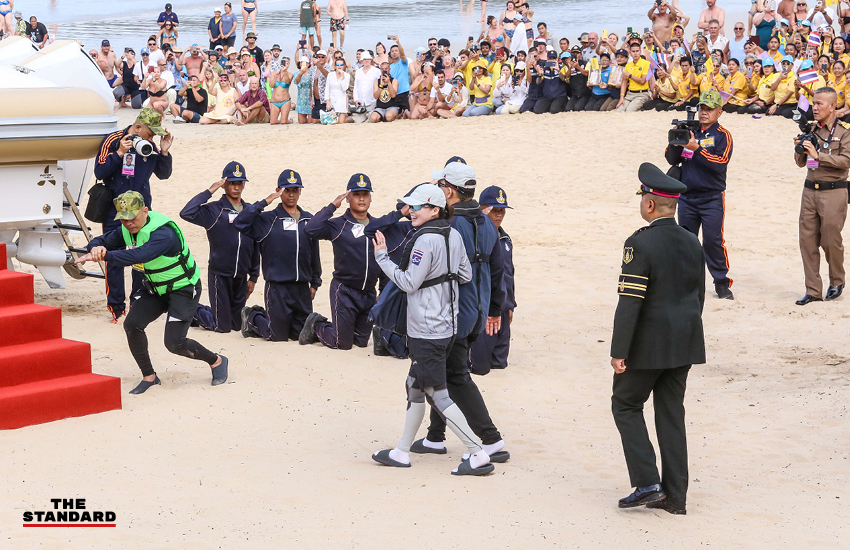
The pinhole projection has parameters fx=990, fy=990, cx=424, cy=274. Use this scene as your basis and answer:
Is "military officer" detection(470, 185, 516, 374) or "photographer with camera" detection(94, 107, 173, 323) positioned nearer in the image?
"military officer" detection(470, 185, 516, 374)

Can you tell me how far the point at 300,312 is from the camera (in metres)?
8.38

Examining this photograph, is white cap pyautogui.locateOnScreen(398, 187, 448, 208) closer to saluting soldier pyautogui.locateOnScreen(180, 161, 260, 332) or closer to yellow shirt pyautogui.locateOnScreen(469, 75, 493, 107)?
saluting soldier pyautogui.locateOnScreen(180, 161, 260, 332)

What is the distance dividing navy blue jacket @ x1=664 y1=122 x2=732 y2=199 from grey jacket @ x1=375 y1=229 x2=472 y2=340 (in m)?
4.60

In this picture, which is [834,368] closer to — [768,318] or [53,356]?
[768,318]

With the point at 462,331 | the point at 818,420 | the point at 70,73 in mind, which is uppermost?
the point at 70,73

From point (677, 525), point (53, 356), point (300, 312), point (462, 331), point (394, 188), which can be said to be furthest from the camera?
point (394, 188)

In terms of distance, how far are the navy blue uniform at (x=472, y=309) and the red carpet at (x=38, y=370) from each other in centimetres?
222

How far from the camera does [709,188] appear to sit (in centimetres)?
936

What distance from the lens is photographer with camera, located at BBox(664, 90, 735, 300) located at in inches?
363

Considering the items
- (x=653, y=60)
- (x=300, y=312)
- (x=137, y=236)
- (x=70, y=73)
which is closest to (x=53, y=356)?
(x=137, y=236)

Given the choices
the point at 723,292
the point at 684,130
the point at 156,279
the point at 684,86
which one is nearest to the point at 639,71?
the point at 684,86

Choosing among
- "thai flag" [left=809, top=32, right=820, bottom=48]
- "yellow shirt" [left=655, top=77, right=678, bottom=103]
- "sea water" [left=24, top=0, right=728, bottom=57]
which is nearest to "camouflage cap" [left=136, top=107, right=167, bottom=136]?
"yellow shirt" [left=655, top=77, right=678, bottom=103]

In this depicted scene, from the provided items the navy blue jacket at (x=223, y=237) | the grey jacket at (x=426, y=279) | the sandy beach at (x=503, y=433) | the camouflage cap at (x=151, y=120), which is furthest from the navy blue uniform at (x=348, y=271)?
the grey jacket at (x=426, y=279)

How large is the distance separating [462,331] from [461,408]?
A: 0.48 m
